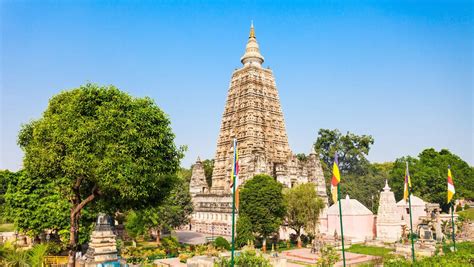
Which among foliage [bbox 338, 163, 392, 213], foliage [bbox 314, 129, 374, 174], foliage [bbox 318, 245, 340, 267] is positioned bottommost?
foliage [bbox 318, 245, 340, 267]

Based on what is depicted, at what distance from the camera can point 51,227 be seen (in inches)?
1122

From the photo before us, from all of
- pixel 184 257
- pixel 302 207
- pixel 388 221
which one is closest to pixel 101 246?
pixel 184 257

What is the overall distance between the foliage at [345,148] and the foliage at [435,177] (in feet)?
40.1

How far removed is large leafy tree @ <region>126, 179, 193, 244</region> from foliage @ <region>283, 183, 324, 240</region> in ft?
42.0

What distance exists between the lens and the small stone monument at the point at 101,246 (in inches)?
789

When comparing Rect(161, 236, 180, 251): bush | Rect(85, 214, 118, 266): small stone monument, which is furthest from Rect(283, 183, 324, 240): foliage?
Rect(85, 214, 118, 266): small stone monument

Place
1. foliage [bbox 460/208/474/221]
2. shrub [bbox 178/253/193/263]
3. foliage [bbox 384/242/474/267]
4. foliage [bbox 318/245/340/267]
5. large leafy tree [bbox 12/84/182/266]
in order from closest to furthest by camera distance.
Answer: foliage [bbox 384/242/474/267] < large leafy tree [bbox 12/84/182/266] < foliage [bbox 318/245/340/267] < shrub [bbox 178/253/193/263] < foliage [bbox 460/208/474/221]

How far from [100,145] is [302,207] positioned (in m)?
25.1

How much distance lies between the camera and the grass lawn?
34.2m

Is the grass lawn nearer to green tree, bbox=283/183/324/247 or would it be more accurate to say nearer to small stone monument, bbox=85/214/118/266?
green tree, bbox=283/183/324/247

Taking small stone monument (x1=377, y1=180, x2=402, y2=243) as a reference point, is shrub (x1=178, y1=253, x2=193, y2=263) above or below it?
below

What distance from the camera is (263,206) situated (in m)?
36.3

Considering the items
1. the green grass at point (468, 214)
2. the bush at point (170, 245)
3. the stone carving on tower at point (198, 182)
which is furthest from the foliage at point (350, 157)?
the bush at point (170, 245)

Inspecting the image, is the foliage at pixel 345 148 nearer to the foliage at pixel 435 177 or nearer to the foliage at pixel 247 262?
the foliage at pixel 435 177
